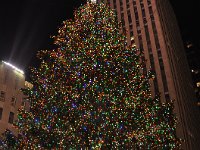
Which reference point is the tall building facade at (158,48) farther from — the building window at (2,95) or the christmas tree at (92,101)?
the christmas tree at (92,101)

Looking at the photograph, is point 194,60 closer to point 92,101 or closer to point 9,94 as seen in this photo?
point 9,94

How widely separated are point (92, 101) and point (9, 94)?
19837 millimetres

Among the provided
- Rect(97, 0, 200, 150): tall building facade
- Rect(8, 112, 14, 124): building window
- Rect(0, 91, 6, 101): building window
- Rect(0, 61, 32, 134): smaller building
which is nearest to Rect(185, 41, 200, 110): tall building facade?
Rect(97, 0, 200, 150): tall building facade

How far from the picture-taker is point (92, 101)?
575 inches

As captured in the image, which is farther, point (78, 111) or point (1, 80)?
point (1, 80)

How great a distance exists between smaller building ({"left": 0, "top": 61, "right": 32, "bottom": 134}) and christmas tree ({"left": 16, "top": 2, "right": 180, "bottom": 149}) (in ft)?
50.2

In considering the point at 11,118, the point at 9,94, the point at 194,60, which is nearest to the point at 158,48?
the point at 9,94

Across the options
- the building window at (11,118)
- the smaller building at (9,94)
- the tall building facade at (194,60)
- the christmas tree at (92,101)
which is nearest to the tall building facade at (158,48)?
the smaller building at (9,94)

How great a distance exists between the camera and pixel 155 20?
135 feet

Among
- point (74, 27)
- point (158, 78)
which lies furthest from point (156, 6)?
point (74, 27)

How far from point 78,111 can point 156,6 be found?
106ft

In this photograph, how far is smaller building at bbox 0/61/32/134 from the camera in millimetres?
29969

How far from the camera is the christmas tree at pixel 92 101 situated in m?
14.1

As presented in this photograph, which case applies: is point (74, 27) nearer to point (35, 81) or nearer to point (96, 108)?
point (35, 81)
